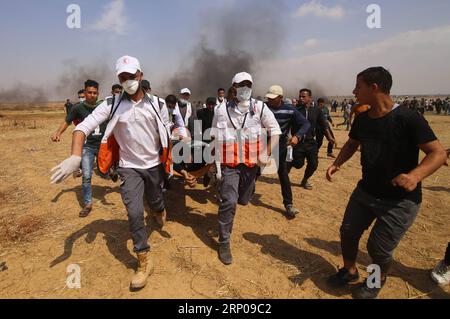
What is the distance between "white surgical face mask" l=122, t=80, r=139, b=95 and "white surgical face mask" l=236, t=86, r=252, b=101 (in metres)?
1.20

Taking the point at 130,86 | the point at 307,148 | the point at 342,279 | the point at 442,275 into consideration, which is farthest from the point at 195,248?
the point at 307,148

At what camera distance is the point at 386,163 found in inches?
98.8

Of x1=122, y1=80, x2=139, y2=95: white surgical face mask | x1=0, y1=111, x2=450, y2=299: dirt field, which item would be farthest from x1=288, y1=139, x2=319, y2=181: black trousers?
x1=122, y1=80, x2=139, y2=95: white surgical face mask

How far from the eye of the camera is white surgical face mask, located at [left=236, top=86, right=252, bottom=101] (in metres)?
3.56

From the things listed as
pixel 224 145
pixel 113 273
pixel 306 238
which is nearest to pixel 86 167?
pixel 113 273

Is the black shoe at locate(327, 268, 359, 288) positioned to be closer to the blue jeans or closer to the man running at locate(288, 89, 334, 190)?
the man running at locate(288, 89, 334, 190)

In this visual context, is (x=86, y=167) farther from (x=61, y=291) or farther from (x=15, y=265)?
(x=61, y=291)

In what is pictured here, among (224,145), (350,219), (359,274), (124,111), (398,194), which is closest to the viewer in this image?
(398,194)

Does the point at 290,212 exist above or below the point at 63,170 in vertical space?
below

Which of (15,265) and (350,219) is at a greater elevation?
(350,219)

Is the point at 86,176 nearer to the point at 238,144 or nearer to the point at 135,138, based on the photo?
the point at 135,138

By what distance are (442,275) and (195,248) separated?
2.80m

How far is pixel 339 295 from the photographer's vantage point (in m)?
2.96

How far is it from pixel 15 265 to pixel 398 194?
419cm
